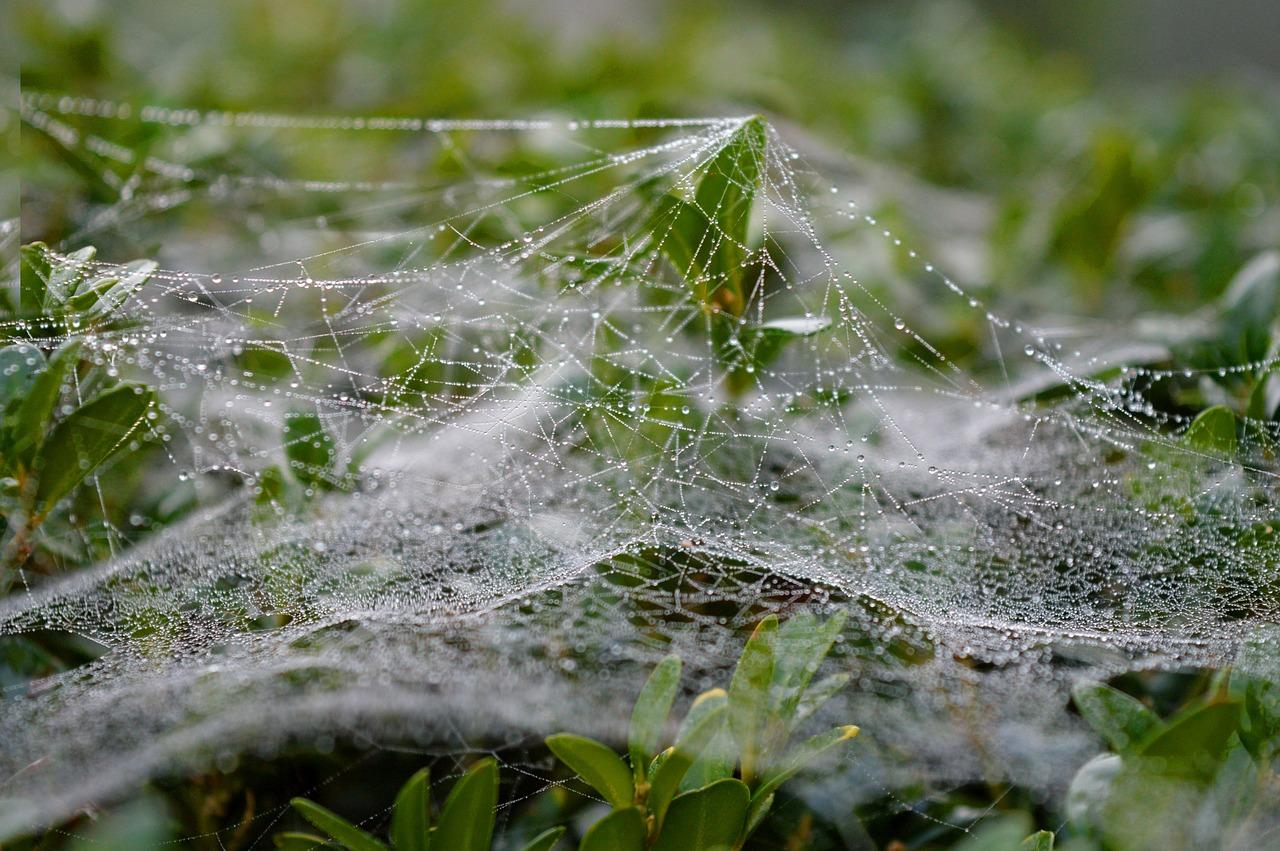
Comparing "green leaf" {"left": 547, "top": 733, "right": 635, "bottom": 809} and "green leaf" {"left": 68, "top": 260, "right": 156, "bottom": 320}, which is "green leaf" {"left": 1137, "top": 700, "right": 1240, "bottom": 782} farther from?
"green leaf" {"left": 68, "top": 260, "right": 156, "bottom": 320}

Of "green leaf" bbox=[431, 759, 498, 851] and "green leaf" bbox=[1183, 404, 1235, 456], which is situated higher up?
"green leaf" bbox=[1183, 404, 1235, 456]

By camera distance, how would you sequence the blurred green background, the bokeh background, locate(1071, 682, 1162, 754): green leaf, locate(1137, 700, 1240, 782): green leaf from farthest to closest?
the blurred green background < the bokeh background < locate(1071, 682, 1162, 754): green leaf < locate(1137, 700, 1240, 782): green leaf

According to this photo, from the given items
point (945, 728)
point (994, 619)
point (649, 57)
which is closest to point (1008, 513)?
point (994, 619)

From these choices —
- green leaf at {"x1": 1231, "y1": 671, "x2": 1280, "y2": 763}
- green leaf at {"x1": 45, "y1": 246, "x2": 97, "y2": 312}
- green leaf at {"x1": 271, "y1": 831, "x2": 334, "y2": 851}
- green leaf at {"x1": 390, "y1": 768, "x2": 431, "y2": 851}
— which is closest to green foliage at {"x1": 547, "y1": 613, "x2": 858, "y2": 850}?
green leaf at {"x1": 390, "y1": 768, "x2": 431, "y2": 851}

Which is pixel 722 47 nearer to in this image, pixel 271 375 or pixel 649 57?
pixel 649 57

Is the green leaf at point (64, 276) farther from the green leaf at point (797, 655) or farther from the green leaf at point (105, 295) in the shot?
the green leaf at point (797, 655)

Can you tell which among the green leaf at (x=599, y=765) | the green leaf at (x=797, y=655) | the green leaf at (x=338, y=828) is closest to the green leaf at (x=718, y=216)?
the green leaf at (x=797, y=655)

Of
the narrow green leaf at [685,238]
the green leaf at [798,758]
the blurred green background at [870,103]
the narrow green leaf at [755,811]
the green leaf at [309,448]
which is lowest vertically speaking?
the narrow green leaf at [755,811]
